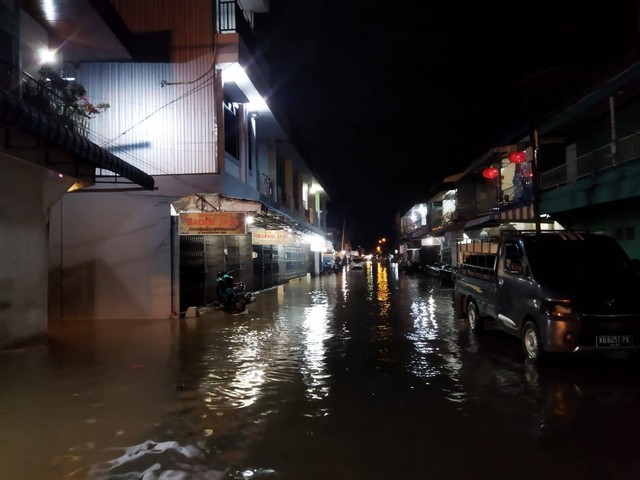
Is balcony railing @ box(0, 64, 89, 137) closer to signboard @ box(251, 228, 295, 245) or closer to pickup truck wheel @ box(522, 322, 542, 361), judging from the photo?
pickup truck wheel @ box(522, 322, 542, 361)

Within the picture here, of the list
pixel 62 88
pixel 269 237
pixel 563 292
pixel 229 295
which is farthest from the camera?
pixel 269 237

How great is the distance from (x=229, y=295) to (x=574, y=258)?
34.0 feet

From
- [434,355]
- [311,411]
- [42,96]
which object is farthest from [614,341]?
[42,96]

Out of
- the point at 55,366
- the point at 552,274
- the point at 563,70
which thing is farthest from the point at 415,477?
the point at 563,70

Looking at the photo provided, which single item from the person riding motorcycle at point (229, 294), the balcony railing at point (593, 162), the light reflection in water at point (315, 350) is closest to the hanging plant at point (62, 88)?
the person riding motorcycle at point (229, 294)

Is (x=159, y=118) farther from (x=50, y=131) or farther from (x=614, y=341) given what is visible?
(x=614, y=341)

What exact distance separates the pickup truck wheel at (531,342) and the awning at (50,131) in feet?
27.8

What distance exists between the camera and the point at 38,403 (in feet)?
21.8

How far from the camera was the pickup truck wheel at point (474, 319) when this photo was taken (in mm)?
12000

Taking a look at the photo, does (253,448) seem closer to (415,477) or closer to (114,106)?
(415,477)

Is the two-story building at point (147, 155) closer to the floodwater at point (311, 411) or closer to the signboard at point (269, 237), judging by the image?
the floodwater at point (311, 411)

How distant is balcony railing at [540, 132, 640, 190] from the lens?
51.3 feet

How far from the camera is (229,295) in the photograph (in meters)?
16.2

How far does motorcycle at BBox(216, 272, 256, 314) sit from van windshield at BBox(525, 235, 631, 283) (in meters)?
9.53
